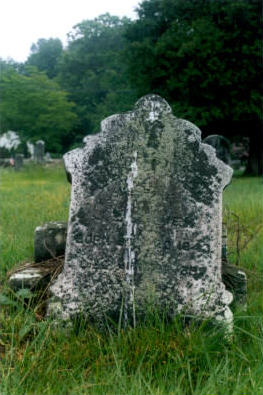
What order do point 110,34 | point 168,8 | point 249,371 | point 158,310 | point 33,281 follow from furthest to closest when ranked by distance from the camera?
point 110,34 → point 168,8 → point 33,281 → point 158,310 → point 249,371

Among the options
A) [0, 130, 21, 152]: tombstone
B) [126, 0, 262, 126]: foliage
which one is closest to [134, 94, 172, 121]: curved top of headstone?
[126, 0, 262, 126]: foliage

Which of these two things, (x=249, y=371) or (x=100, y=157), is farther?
(x=100, y=157)

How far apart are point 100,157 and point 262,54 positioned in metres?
15.7

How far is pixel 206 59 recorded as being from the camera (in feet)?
56.3

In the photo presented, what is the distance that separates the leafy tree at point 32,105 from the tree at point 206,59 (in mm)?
11776

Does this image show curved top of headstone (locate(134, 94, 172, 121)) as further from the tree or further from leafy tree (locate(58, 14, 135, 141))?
leafy tree (locate(58, 14, 135, 141))

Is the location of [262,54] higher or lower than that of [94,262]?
higher

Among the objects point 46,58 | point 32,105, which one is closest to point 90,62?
point 46,58

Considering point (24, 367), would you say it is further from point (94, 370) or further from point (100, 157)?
point (100, 157)

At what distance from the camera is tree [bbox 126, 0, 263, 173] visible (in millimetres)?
16906

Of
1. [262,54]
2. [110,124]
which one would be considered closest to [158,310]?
[110,124]

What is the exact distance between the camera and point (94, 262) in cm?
261

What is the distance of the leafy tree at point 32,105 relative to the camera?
29.0 m

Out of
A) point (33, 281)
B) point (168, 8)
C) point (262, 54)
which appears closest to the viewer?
point (33, 281)
